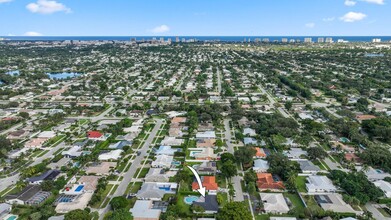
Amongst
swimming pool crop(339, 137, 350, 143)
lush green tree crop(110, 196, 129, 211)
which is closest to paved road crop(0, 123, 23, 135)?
lush green tree crop(110, 196, 129, 211)

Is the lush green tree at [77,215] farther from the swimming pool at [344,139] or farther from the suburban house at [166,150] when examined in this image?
the swimming pool at [344,139]

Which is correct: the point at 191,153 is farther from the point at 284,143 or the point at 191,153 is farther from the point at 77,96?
the point at 77,96

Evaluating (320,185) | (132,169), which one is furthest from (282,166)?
(132,169)

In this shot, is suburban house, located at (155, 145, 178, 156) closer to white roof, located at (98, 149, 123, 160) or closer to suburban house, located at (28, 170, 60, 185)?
white roof, located at (98, 149, 123, 160)

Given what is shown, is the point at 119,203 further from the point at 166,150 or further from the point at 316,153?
the point at 316,153

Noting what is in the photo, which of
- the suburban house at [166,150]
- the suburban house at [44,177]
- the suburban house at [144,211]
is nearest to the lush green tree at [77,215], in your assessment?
the suburban house at [144,211]

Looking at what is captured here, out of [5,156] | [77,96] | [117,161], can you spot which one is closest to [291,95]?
[117,161]
